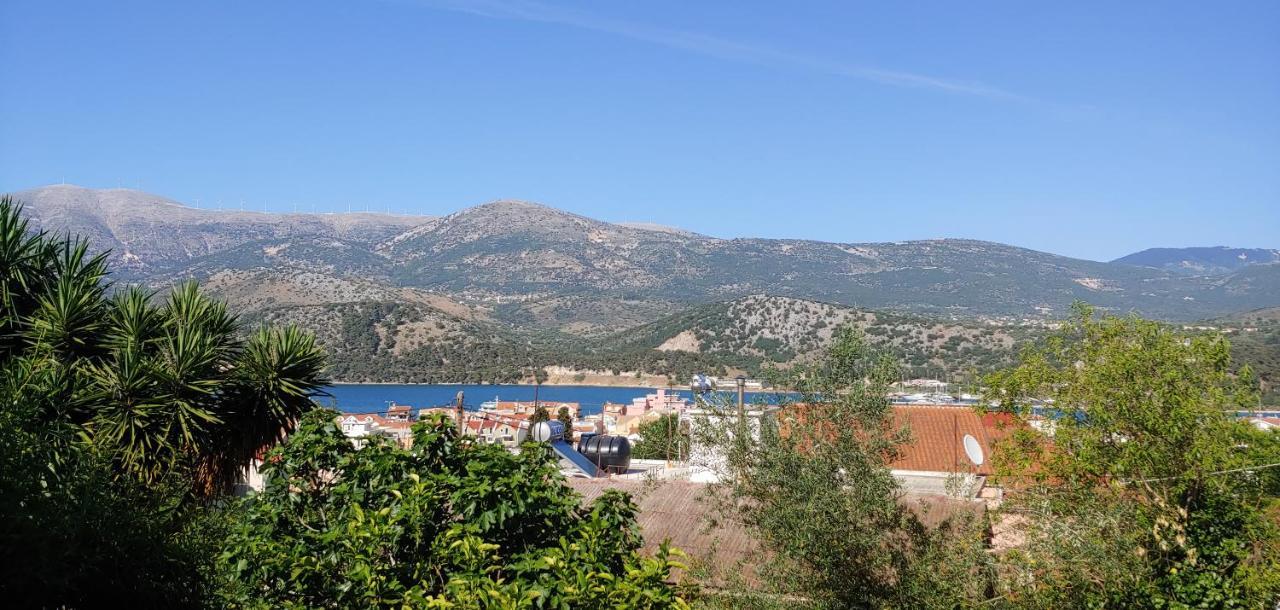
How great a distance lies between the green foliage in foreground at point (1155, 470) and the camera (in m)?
10.4

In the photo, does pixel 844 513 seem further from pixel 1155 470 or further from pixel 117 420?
pixel 117 420

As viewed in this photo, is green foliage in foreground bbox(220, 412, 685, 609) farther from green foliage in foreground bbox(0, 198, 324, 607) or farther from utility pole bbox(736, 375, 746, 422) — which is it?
utility pole bbox(736, 375, 746, 422)

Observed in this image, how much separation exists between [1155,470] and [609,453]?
21.5 m

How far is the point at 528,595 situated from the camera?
4129mm

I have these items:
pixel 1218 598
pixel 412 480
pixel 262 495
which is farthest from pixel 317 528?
pixel 1218 598

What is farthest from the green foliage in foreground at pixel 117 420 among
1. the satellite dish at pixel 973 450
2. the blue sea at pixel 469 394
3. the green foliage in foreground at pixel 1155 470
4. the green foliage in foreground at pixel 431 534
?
the blue sea at pixel 469 394

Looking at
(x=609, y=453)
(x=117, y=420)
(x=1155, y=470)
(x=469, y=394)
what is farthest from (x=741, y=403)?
(x=469, y=394)

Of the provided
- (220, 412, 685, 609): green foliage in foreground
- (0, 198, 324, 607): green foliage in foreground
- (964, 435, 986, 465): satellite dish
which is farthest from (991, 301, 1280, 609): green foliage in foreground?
(0, 198, 324, 607): green foliage in foreground

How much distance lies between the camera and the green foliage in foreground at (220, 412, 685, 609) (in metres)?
4.34

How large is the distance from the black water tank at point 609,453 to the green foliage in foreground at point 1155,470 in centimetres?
1858

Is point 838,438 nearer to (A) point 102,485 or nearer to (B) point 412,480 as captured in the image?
(B) point 412,480

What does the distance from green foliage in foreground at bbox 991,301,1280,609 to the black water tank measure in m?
18.6

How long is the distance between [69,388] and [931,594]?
8717 millimetres

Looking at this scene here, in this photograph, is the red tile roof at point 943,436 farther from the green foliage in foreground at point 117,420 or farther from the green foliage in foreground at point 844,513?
the green foliage in foreground at point 117,420
